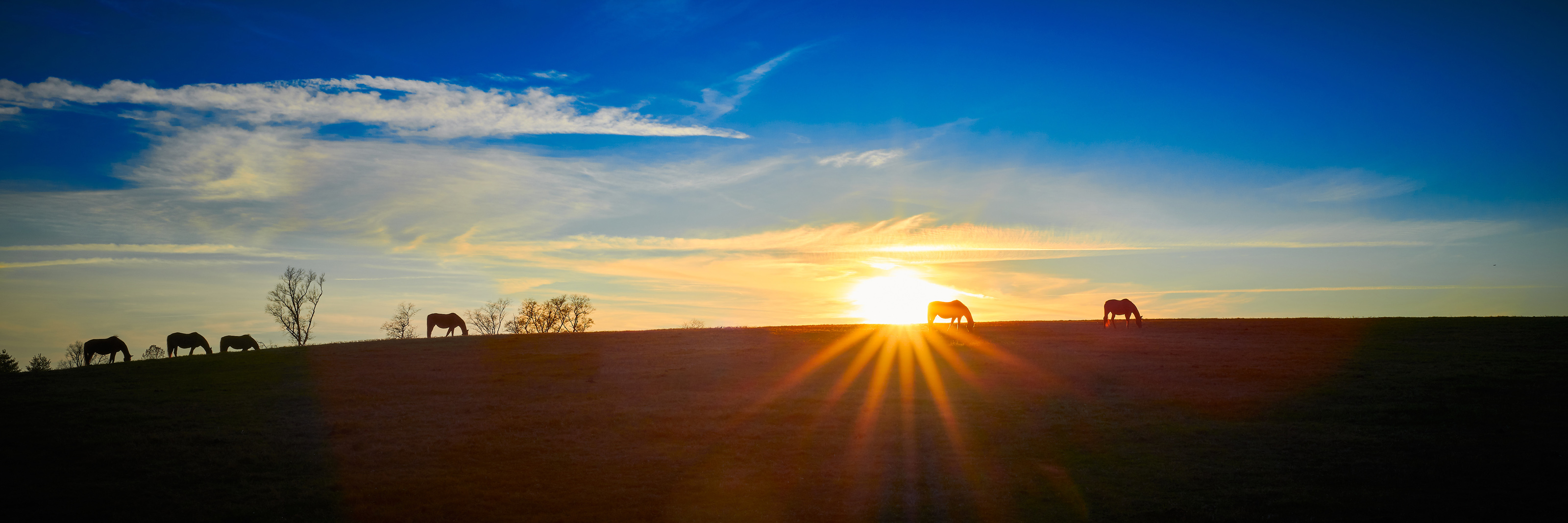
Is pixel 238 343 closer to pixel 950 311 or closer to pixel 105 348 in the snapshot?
pixel 105 348

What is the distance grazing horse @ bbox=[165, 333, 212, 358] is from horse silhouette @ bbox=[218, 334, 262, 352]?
0.74 m

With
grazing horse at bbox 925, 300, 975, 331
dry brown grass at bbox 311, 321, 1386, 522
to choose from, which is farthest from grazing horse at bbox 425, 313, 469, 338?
grazing horse at bbox 925, 300, 975, 331

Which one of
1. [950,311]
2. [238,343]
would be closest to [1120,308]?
[950,311]

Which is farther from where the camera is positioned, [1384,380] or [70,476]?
[1384,380]

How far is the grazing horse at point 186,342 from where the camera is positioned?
4125cm

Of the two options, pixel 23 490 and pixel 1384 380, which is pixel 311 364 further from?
pixel 1384 380

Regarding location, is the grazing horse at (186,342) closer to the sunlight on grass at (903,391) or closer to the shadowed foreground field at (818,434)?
the shadowed foreground field at (818,434)

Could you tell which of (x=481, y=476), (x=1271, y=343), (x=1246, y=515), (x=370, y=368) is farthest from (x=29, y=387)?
(x=1271, y=343)

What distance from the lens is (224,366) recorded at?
32938mm

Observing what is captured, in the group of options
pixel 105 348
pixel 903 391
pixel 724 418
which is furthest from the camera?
pixel 105 348

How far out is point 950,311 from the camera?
4653cm

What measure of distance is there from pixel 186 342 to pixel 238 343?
2.50 meters

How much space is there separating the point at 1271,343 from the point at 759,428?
1144 inches

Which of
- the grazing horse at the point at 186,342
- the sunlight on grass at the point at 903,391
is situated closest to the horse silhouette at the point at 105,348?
the grazing horse at the point at 186,342
